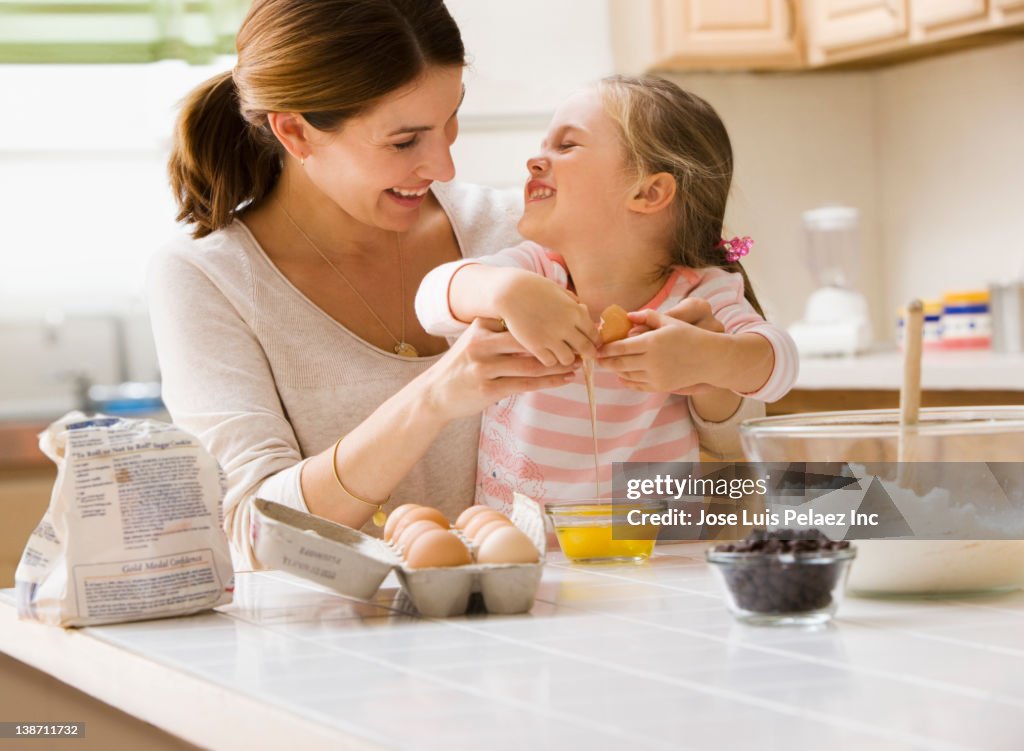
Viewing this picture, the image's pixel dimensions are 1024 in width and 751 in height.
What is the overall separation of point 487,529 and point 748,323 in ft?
2.16

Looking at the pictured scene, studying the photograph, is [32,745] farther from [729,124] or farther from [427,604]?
[729,124]

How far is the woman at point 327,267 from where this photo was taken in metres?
1.52

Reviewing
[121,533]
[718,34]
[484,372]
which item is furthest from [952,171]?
[121,533]

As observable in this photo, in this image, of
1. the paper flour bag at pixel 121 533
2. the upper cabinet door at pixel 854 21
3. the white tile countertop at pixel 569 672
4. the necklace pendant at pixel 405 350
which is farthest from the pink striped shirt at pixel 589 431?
the upper cabinet door at pixel 854 21

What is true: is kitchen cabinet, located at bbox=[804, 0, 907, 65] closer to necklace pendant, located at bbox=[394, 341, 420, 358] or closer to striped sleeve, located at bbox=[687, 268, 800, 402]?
striped sleeve, located at bbox=[687, 268, 800, 402]

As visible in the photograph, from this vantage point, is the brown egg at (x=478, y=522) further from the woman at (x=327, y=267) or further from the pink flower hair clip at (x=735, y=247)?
the pink flower hair clip at (x=735, y=247)

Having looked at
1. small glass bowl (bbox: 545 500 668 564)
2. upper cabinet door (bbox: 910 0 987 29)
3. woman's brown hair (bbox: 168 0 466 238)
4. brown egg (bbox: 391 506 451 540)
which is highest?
upper cabinet door (bbox: 910 0 987 29)

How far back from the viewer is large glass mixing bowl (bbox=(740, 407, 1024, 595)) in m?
1.04

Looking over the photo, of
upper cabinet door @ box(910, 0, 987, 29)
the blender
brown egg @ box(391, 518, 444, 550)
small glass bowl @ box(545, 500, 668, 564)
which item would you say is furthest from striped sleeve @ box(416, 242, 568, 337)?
upper cabinet door @ box(910, 0, 987, 29)

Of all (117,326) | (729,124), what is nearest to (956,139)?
(729,124)

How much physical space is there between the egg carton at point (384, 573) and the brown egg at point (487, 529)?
40mm

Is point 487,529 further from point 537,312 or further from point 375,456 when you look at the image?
point 375,456

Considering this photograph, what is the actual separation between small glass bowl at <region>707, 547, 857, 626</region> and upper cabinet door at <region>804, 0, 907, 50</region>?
2696 mm

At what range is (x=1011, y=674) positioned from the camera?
0.81 metres
